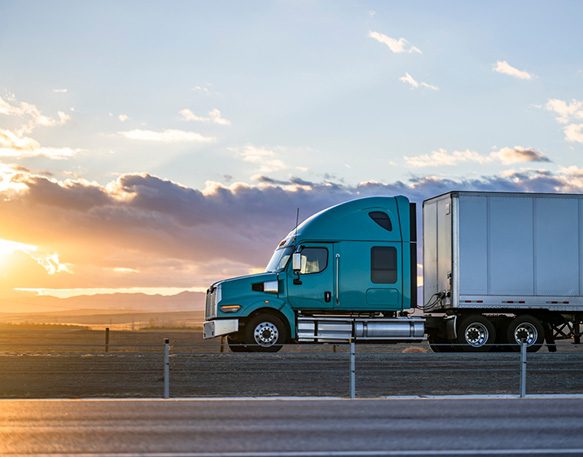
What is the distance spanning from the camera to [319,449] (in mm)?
11992

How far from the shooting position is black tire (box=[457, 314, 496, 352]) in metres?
30.8

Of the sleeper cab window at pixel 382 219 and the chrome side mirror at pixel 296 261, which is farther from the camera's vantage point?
the sleeper cab window at pixel 382 219

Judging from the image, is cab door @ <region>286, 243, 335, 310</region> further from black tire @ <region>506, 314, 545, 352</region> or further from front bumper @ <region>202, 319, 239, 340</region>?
black tire @ <region>506, 314, 545, 352</region>

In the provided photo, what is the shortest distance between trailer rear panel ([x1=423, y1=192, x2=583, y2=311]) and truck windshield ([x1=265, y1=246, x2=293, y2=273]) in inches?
186

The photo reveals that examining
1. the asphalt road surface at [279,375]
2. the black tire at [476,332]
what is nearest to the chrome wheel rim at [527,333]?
the black tire at [476,332]

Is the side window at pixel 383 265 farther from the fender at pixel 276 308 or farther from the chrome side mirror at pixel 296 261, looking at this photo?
the fender at pixel 276 308

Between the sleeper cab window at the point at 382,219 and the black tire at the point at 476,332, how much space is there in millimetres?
3612

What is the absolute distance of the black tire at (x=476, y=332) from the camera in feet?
101

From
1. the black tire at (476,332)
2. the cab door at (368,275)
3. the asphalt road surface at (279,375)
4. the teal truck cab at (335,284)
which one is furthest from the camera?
the black tire at (476,332)

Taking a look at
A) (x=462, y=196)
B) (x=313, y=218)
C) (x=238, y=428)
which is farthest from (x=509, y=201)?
(x=238, y=428)

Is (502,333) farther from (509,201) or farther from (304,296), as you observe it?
(304,296)

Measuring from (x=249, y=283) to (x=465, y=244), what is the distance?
643 cm

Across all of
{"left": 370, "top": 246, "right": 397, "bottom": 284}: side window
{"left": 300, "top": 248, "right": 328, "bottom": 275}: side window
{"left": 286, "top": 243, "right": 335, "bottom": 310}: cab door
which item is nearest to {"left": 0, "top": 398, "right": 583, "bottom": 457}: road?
{"left": 286, "top": 243, "right": 335, "bottom": 310}: cab door

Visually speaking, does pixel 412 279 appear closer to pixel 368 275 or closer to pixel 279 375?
pixel 368 275
